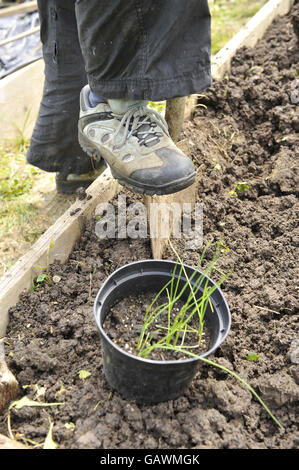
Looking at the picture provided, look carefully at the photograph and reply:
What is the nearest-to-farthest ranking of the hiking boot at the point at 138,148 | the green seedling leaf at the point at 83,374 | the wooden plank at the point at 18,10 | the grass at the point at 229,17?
the green seedling leaf at the point at 83,374 → the hiking boot at the point at 138,148 → the wooden plank at the point at 18,10 → the grass at the point at 229,17

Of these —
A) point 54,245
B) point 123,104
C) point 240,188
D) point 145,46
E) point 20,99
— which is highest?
point 145,46

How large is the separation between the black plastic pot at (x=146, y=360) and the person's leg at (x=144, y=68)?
1.34 feet

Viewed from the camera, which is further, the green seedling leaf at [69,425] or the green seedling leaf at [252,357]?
the green seedling leaf at [252,357]

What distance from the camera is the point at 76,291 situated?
195 cm

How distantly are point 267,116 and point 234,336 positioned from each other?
1.69 m

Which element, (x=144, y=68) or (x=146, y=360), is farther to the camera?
(x=144, y=68)

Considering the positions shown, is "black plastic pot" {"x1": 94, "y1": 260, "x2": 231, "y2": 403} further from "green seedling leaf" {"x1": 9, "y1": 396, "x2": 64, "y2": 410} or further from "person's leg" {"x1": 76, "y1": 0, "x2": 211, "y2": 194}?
"person's leg" {"x1": 76, "y1": 0, "x2": 211, "y2": 194}

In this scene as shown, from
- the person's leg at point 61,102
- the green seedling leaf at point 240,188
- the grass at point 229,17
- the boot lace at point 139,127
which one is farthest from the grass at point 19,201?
the grass at point 229,17

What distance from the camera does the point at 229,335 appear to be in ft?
5.75

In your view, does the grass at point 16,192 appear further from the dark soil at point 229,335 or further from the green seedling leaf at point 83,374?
the green seedling leaf at point 83,374

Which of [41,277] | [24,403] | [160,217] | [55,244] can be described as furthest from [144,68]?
[24,403]

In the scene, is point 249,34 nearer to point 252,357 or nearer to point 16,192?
point 16,192

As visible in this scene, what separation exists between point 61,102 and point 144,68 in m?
0.87

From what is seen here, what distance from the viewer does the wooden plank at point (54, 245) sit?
6.05 feet
